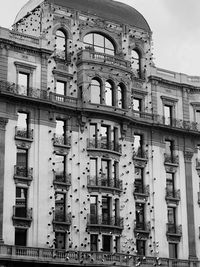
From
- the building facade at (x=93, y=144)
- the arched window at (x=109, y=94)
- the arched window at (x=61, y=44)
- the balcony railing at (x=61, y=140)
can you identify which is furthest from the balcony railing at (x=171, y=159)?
the arched window at (x=61, y=44)

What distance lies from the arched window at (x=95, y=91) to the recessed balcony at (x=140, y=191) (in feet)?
30.2

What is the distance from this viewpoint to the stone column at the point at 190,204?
71.0 meters

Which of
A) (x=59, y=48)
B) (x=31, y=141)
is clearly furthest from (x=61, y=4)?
(x=31, y=141)

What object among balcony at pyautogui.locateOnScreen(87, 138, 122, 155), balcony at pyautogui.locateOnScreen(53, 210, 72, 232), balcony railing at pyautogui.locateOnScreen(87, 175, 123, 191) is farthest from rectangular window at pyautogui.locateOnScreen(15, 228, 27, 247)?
balcony at pyautogui.locateOnScreen(87, 138, 122, 155)

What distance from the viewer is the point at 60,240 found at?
63500 millimetres

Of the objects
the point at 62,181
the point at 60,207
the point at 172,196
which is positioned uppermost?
the point at 62,181

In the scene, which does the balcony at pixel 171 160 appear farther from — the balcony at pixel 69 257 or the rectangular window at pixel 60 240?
the rectangular window at pixel 60 240

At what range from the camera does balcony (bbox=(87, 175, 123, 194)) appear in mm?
65938

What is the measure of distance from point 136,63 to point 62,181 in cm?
1709

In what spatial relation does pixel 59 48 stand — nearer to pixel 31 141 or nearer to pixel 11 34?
pixel 11 34

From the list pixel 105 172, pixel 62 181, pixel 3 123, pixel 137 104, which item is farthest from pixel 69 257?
pixel 137 104

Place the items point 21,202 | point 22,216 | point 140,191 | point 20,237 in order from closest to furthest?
1. point 20,237
2. point 22,216
3. point 21,202
4. point 140,191

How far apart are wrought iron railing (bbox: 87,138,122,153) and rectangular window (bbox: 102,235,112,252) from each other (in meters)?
8.42

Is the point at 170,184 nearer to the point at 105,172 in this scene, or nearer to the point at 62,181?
the point at 105,172
